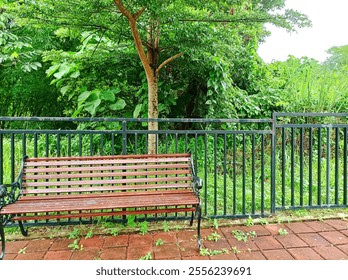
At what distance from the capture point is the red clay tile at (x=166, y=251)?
8.06 feet

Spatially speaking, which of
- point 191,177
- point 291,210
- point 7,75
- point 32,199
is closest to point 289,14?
point 191,177

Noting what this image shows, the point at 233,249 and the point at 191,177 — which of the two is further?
the point at 191,177

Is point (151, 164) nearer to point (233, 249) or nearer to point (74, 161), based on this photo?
point (74, 161)

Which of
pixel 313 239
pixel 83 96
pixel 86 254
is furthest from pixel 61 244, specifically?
pixel 83 96

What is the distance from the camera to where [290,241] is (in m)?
2.73

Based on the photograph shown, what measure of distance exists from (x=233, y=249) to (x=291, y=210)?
4.16 feet

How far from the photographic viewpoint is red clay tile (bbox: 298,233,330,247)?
266cm

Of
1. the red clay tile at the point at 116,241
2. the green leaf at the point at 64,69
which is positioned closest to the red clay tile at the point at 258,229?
the red clay tile at the point at 116,241

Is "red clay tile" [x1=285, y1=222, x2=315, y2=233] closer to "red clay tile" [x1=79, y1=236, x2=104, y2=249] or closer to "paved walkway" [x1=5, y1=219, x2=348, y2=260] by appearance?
"paved walkway" [x1=5, y1=219, x2=348, y2=260]

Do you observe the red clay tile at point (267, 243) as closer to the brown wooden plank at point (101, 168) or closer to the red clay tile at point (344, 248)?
the red clay tile at point (344, 248)

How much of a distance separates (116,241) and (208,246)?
93cm

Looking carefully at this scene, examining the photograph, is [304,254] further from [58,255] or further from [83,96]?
[83,96]

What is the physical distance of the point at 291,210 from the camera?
342 cm

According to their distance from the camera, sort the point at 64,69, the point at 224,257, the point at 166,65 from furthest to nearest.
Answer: the point at 64,69 → the point at 166,65 → the point at 224,257
